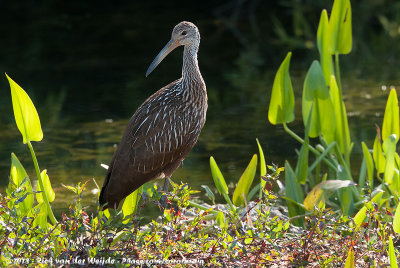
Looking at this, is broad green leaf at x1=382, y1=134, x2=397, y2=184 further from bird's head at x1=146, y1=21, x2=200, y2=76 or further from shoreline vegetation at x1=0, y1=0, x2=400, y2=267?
bird's head at x1=146, y1=21, x2=200, y2=76

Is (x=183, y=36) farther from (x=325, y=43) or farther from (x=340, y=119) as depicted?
(x=340, y=119)

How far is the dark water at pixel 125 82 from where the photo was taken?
715 cm

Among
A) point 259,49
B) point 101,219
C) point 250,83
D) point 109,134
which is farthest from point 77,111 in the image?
A: point 101,219

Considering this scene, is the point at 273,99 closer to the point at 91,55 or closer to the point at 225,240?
the point at 225,240

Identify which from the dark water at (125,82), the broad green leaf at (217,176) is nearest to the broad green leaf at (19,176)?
the broad green leaf at (217,176)

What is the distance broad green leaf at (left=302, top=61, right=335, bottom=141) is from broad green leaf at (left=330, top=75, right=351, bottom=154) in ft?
0.13

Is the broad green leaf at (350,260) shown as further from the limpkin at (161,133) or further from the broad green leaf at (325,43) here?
the broad green leaf at (325,43)

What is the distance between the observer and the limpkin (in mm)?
4840

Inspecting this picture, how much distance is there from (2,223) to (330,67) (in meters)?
2.74

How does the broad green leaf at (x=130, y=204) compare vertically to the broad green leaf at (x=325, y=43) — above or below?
below

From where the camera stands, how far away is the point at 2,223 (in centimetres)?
364

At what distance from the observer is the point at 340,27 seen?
5.20 metres

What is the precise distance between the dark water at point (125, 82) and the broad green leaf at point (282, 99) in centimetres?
147

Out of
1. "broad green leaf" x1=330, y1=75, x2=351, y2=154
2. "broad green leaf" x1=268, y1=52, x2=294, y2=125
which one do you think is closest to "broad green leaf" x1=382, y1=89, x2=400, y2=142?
"broad green leaf" x1=330, y1=75, x2=351, y2=154
